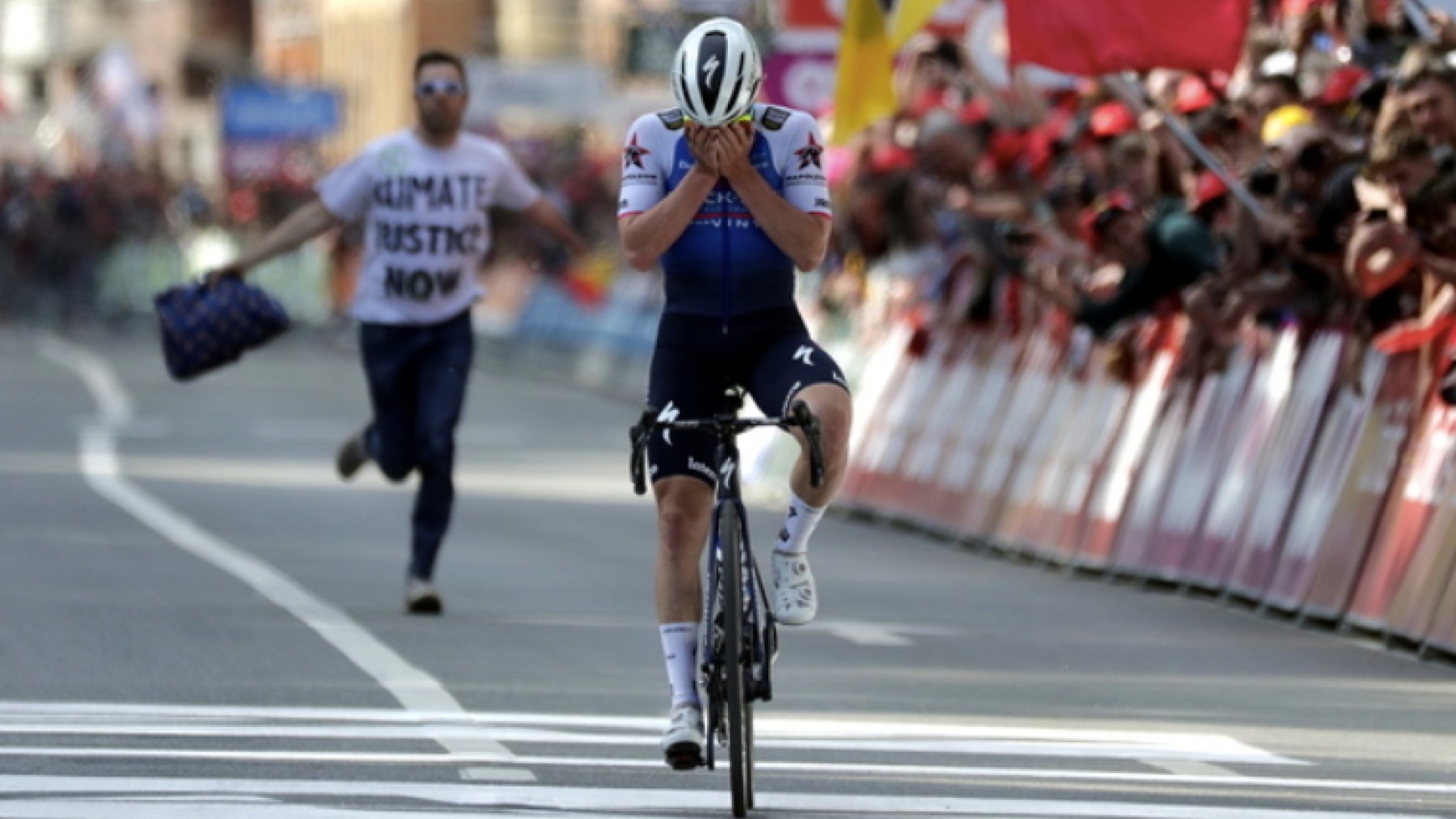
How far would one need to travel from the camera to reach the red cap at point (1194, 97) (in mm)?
18031

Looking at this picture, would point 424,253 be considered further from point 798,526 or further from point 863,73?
point 863,73

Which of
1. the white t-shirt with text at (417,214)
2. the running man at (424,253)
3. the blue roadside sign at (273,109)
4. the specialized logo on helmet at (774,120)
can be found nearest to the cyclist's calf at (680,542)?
the specialized logo on helmet at (774,120)

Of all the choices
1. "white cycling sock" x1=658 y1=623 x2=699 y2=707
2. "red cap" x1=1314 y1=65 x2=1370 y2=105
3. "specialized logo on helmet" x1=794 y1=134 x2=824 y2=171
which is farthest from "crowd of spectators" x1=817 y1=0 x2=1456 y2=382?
"white cycling sock" x1=658 y1=623 x2=699 y2=707

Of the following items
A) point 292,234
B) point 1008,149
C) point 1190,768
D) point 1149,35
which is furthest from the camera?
point 1008,149

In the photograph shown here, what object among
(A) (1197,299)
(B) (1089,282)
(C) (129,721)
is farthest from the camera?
(B) (1089,282)

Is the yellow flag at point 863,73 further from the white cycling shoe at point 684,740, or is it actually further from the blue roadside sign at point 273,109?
the blue roadside sign at point 273,109

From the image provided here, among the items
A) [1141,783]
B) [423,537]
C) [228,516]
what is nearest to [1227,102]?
[423,537]

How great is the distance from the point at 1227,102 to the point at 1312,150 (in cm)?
206

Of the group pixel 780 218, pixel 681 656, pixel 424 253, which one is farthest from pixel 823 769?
pixel 424 253

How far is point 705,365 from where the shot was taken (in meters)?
10.1

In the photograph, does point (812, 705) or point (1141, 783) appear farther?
point (812, 705)

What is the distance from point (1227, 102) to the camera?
17.7m

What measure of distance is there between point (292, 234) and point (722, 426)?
20.5 ft

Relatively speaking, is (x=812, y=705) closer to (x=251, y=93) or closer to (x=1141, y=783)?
(x=1141, y=783)
